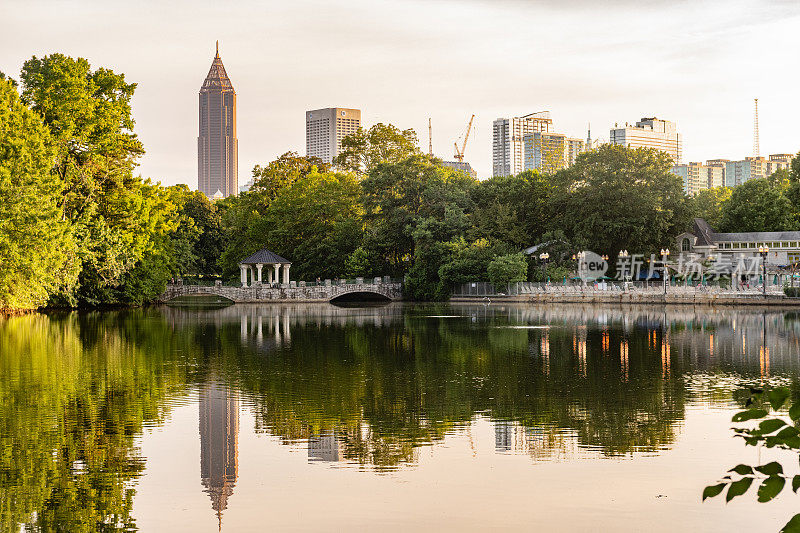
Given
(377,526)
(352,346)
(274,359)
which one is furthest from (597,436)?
(352,346)

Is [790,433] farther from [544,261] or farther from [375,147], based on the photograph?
[375,147]

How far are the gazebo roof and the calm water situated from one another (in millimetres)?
43138

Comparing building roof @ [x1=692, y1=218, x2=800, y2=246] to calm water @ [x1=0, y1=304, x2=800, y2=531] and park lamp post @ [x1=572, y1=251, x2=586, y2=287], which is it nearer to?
park lamp post @ [x1=572, y1=251, x2=586, y2=287]

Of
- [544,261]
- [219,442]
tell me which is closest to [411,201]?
[544,261]

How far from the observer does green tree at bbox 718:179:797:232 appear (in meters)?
83.5

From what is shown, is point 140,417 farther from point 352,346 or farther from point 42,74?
point 42,74

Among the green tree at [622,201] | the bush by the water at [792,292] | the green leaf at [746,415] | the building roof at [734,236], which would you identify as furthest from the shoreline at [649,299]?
the green leaf at [746,415]

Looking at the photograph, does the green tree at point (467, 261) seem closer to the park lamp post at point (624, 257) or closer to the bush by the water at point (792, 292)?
the park lamp post at point (624, 257)

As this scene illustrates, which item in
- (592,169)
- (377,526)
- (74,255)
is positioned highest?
(592,169)

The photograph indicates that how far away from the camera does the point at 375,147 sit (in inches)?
3516

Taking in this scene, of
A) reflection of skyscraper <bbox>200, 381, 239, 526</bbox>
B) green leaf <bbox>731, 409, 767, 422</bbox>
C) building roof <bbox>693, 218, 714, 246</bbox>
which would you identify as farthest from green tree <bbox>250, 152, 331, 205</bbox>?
green leaf <bbox>731, 409, 767, 422</bbox>

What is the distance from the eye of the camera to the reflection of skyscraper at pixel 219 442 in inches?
441

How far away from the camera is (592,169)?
2785 inches

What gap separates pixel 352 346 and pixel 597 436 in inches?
690
